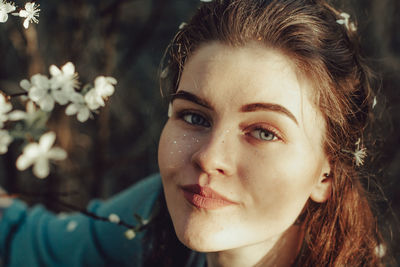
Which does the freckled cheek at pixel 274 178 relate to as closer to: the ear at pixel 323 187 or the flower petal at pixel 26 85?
the ear at pixel 323 187

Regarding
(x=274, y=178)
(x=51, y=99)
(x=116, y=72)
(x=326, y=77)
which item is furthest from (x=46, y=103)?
(x=116, y=72)

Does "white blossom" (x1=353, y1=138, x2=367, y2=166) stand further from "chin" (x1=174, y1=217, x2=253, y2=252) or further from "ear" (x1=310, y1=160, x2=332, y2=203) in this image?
"chin" (x1=174, y1=217, x2=253, y2=252)

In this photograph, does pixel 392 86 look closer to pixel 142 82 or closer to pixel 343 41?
pixel 343 41

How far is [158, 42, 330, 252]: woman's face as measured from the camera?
0.92 m

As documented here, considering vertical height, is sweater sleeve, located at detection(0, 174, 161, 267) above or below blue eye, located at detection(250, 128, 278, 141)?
below

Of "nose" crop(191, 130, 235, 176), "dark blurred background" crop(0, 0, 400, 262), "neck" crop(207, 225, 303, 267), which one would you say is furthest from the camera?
"dark blurred background" crop(0, 0, 400, 262)

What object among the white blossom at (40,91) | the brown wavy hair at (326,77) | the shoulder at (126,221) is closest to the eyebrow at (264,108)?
the brown wavy hair at (326,77)

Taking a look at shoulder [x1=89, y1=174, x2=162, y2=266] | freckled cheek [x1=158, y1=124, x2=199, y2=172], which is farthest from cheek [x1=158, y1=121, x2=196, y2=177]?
shoulder [x1=89, y1=174, x2=162, y2=266]

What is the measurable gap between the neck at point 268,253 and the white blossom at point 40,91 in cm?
63

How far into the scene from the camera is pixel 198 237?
95cm

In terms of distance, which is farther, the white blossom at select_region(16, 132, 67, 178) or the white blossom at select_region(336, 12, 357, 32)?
the white blossom at select_region(336, 12, 357, 32)

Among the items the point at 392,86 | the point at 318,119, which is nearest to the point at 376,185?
the point at 318,119

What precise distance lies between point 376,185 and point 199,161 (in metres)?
0.60

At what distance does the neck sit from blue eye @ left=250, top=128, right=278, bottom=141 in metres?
0.35
